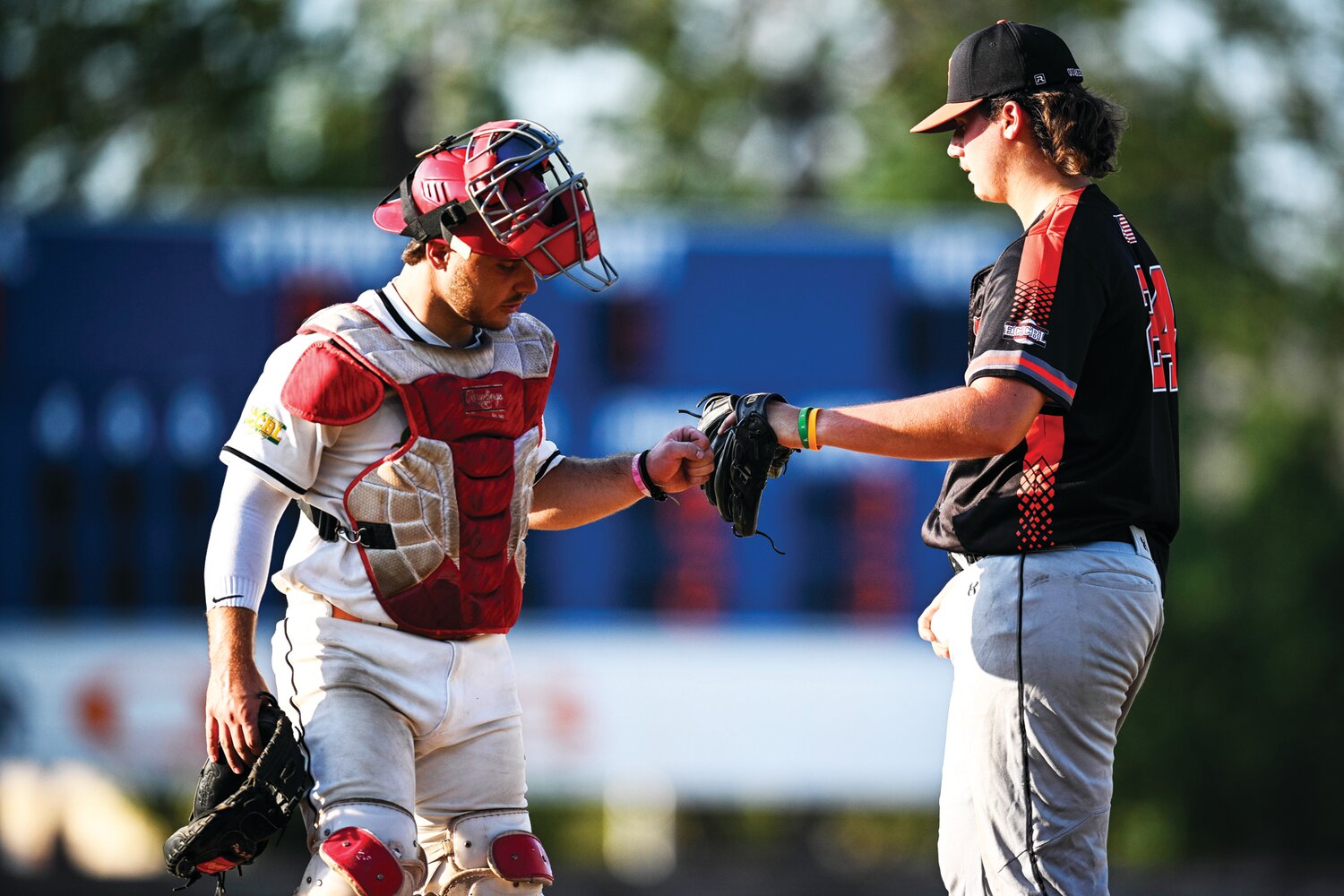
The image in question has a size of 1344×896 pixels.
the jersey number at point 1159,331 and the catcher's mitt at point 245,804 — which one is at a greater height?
the jersey number at point 1159,331

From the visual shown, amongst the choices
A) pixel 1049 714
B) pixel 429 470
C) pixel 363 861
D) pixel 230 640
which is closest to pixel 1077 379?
pixel 1049 714

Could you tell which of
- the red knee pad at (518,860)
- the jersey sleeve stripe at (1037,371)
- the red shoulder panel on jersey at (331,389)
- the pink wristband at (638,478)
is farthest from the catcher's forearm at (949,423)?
the red knee pad at (518,860)

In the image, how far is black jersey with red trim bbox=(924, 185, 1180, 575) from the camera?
347cm

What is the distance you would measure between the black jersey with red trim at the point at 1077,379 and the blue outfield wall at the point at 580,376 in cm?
660

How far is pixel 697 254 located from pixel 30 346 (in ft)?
14.0

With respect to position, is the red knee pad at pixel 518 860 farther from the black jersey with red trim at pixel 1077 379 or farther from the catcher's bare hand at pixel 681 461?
the black jersey with red trim at pixel 1077 379

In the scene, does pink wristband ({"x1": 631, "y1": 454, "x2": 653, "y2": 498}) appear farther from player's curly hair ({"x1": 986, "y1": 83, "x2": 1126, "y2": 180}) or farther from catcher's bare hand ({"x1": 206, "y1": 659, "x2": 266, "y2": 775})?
player's curly hair ({"x1": 986, "y1": 83, "x2": 1126, "y2": 180})

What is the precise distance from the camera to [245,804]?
362 centimetres

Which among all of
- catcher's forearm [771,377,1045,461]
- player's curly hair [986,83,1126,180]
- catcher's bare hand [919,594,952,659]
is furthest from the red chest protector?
player's curly hair [986,83,1126,180]

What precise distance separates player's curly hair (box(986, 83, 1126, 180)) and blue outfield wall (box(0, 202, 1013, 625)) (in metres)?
6.54

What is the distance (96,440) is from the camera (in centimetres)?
1044

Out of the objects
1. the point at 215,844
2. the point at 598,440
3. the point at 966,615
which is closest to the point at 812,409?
the point at 966,615

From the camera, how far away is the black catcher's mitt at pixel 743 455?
3.87 meters

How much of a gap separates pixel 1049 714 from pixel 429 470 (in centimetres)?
147
